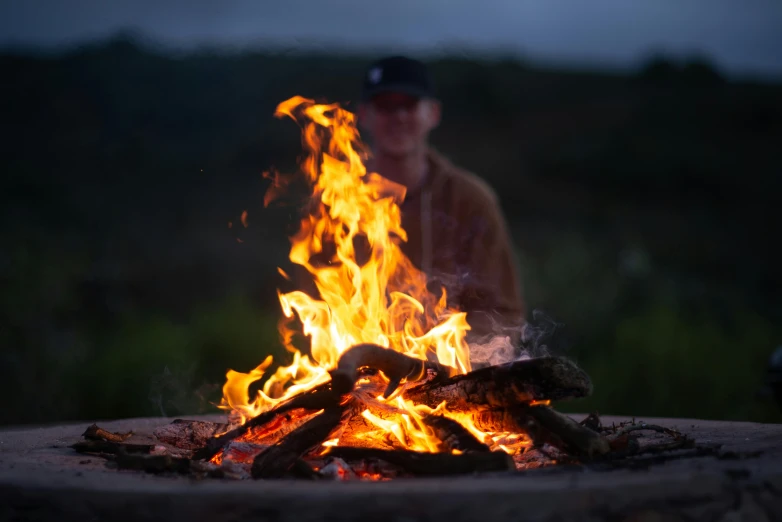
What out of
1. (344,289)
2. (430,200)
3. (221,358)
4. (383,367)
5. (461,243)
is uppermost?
(430,200)

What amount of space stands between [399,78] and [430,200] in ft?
2.36

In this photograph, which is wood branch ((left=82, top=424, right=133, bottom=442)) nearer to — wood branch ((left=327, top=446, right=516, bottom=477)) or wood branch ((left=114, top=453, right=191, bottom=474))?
wood branch ((left=114, top=453, right=191, bottom=474))

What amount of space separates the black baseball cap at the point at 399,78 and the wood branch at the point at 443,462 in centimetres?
239

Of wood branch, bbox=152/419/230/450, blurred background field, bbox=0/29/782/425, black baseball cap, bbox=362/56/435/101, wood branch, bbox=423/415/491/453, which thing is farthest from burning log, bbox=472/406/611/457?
black baseball cap, bbox=362/56/435/101

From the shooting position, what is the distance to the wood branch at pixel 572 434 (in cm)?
260

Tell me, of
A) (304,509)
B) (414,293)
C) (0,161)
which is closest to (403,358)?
(414,293)

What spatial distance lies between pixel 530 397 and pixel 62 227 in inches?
743

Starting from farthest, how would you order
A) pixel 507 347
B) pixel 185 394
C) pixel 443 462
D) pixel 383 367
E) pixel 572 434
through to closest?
pixel 185 394, pixel 507 347, pixel 383 367, pixel 572 434, pixel 443 462

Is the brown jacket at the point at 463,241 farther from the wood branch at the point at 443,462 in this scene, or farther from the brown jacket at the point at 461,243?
the wood branch at the point at 443,462

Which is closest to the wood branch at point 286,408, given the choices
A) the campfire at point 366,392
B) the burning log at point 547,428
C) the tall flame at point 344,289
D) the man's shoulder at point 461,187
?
the campfire at point 366,392

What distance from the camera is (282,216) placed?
58.1ft

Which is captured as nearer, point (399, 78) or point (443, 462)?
→ point (443, 462)

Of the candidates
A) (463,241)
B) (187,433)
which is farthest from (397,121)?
(187,433)

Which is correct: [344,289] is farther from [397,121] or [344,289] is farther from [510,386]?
[397,121]
